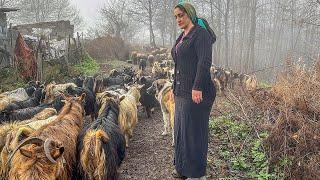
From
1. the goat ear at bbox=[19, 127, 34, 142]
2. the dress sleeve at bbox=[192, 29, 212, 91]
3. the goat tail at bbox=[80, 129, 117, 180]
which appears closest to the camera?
the dress sleeve at bbox=[192, 29, 212, 91]

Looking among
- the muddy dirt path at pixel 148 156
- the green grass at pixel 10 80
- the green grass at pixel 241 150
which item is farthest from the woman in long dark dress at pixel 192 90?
the green grass at pixel 10 80

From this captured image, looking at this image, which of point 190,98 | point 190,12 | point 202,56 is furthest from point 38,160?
point 190,12

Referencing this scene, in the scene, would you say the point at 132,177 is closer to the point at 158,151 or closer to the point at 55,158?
the point at 158,151

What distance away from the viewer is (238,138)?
26.7 ft

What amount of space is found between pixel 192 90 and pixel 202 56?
16.9 inches

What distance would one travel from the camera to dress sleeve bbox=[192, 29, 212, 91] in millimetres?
4359

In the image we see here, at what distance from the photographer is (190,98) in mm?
4590

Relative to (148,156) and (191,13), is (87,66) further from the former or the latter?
(191,13)

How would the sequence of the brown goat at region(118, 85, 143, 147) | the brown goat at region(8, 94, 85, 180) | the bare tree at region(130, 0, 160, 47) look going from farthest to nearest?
the bare tree at region(130, 0, 160, 47), the brown goat at region(118, 85, 143, 147), the brown goat at region(8, 94, 85, 180)

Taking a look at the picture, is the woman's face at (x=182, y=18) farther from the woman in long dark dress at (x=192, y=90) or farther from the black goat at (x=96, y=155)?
the black goat at (x=96, y=155)

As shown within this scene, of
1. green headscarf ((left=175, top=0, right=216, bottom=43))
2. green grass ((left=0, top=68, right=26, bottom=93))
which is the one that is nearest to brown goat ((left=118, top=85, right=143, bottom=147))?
green headscarf ((left=175, top=0, right=216, bottom=43))

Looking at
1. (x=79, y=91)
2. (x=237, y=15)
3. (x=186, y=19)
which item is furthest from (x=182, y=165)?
(x=237, y=15)

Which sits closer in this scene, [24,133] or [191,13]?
[191,13]

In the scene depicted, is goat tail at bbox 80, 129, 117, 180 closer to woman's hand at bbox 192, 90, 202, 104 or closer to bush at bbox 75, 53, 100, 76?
woman's hand at bbox 192, 90, 202, 104
